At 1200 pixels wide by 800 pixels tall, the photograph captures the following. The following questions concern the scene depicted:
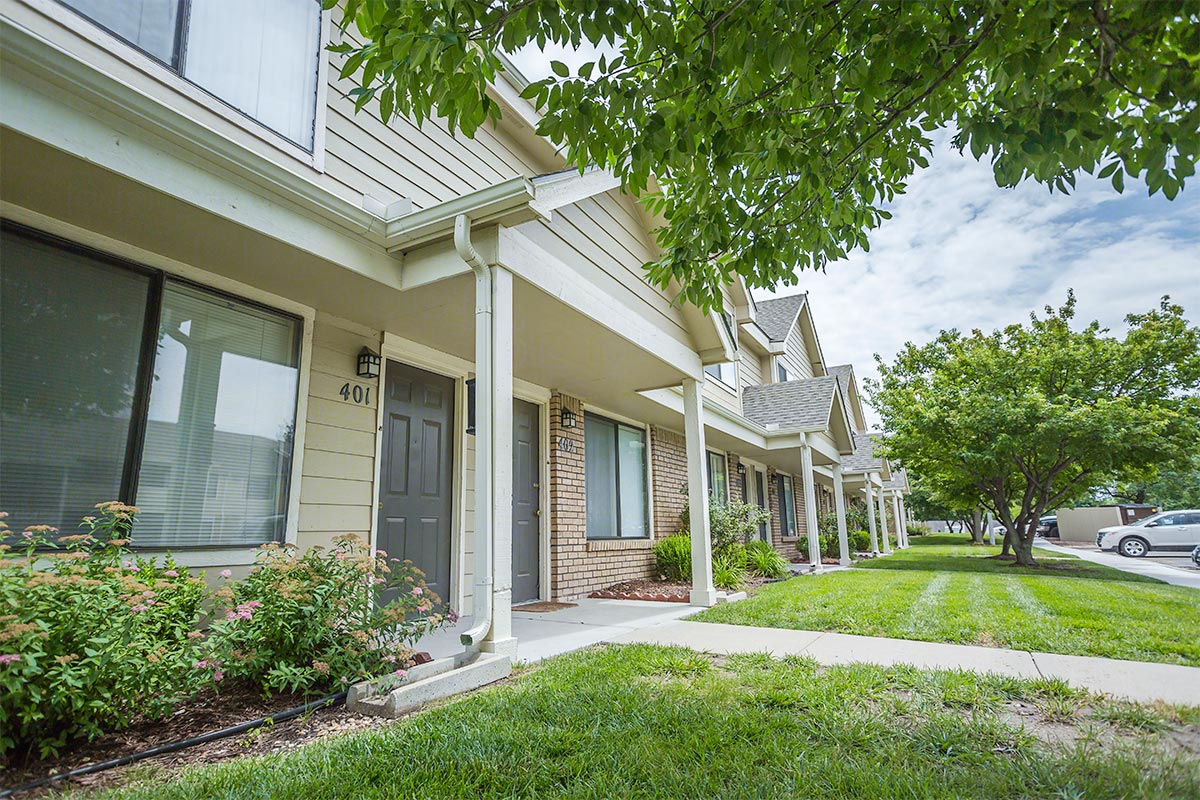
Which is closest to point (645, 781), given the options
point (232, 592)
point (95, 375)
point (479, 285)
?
point (232, 592)

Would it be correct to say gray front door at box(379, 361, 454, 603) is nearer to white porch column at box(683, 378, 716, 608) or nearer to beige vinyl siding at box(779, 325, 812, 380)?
white porch column at box(683, 378, 716, 608)

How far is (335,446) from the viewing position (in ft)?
15.7

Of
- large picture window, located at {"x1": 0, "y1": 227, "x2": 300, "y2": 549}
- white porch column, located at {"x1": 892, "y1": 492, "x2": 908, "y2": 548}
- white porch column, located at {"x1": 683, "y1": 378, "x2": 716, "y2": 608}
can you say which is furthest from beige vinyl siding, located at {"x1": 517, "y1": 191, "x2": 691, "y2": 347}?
white porch column, located at {"x1": 892, "y1": 492, "x2": 908, "y2": 548}

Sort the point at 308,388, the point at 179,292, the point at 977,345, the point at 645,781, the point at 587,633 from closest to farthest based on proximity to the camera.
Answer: the point at 645,781 < the point at 179,292 < the point at 308,388 < the point at 587,633 < the point at 977,345

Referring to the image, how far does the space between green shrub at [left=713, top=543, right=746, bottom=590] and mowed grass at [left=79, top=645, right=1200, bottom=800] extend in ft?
15.7

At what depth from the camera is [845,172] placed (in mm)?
3543

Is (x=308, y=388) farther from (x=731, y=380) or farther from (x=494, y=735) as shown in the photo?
(x=731, y=380)

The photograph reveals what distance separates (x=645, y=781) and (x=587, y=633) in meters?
2.96

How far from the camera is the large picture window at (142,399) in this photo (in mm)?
3160

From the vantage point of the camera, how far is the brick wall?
7.32 m

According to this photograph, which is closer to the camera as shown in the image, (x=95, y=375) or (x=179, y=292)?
(x=95, y=375)

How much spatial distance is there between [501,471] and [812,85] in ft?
9.16

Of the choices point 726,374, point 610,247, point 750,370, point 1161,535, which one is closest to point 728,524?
point 726,374

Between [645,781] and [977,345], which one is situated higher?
[977,345]
